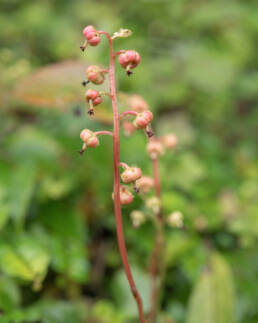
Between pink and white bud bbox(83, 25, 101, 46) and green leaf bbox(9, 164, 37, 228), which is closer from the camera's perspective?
pink and white bud bbox(83, 25, 101, 46)

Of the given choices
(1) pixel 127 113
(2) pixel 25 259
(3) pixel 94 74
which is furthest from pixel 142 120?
(2) pixel 25 259

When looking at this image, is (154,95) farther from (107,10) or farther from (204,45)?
(107,10)

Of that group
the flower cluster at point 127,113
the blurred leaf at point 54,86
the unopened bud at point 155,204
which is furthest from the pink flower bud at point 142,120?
the blurred leaf at point 54,86

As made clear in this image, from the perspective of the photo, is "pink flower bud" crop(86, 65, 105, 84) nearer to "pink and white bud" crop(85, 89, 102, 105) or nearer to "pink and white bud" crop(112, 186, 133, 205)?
"pink and white bud" crop(85, 89, 102, 105)

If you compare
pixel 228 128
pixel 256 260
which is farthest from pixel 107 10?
pixel 256 260

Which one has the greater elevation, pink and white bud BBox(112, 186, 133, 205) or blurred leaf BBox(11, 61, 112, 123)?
blurred leaf BBox(11, 61, 112, 123)

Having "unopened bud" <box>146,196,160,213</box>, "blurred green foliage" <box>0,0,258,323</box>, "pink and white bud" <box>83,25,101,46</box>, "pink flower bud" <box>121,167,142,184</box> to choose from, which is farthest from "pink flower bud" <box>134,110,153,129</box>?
"blurred green foliage" <box>0,0,258,323</box>

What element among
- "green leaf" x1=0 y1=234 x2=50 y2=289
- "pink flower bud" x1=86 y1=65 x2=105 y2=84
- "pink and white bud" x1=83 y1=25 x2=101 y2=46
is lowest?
"green leaf" x1=0 y1=234 x2=50 y2=289
